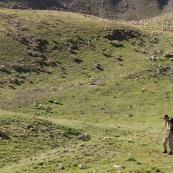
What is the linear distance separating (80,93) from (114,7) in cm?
8327

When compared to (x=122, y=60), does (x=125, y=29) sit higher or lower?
higher

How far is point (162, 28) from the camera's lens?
9375 cm

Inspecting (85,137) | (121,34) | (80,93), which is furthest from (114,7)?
(85,137)

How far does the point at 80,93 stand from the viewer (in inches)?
2096

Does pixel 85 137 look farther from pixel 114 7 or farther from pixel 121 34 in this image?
pixel 114 7

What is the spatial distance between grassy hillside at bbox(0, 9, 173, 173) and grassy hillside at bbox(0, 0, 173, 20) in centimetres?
3674

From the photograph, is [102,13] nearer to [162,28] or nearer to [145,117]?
[162,28]

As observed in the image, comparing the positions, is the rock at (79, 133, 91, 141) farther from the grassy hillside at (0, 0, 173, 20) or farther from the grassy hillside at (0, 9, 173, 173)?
the grassy hillside at (0, 0, 173, 20)

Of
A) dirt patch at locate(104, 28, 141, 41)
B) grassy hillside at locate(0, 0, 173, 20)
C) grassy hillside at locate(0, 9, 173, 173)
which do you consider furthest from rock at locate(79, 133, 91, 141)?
grassy hillside at locate(0, 0, 173, 20)

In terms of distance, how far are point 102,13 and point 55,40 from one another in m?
59.0

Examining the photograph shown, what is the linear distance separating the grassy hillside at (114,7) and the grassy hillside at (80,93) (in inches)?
1446

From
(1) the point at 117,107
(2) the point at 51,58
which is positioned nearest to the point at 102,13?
(2) the point at 51,58

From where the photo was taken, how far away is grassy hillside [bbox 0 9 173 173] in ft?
81.6

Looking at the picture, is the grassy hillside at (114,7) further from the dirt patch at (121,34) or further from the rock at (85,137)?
the rock at (85,137)
